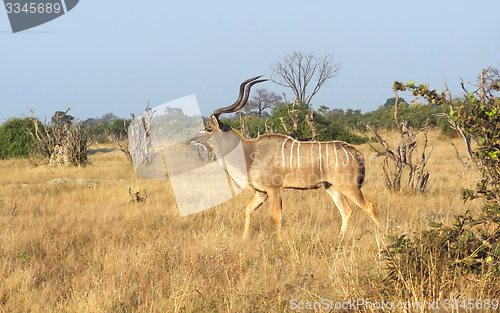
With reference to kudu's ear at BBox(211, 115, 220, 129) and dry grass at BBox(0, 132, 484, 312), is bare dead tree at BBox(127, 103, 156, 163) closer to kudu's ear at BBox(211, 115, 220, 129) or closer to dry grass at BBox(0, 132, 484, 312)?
dry grass at BBox(0, 132, 484, 312)

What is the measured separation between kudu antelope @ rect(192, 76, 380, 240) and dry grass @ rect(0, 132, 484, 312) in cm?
57

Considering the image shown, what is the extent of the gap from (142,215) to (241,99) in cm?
260

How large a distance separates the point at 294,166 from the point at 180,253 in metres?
2.22

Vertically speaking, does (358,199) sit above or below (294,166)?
below

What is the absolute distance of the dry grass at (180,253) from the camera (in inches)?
155

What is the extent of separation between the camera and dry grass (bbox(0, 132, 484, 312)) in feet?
13.0

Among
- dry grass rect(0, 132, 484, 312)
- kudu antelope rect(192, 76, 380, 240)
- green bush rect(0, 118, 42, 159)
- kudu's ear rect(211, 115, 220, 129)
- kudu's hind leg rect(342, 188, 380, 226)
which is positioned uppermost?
green bush rect(0, 118, 42, 159)

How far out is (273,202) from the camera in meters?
6.38

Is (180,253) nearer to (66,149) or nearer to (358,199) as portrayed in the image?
(358,199)

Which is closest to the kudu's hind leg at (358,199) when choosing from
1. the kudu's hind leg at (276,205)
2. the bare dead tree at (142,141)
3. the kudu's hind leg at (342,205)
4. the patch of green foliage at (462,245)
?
the kudu's hind leg at (342,205)

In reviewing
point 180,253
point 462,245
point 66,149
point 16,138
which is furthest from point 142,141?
point 462,245

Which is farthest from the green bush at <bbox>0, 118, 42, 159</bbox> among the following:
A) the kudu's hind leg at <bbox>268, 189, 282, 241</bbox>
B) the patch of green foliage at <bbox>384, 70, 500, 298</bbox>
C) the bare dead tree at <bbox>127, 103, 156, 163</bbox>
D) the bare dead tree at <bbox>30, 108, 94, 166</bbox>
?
the patch of green foliage at <bbox>384, 70, 500, 298</bbox>

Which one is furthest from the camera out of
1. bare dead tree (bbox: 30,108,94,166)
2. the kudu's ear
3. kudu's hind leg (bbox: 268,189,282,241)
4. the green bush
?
the green bush

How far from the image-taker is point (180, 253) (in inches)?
210
